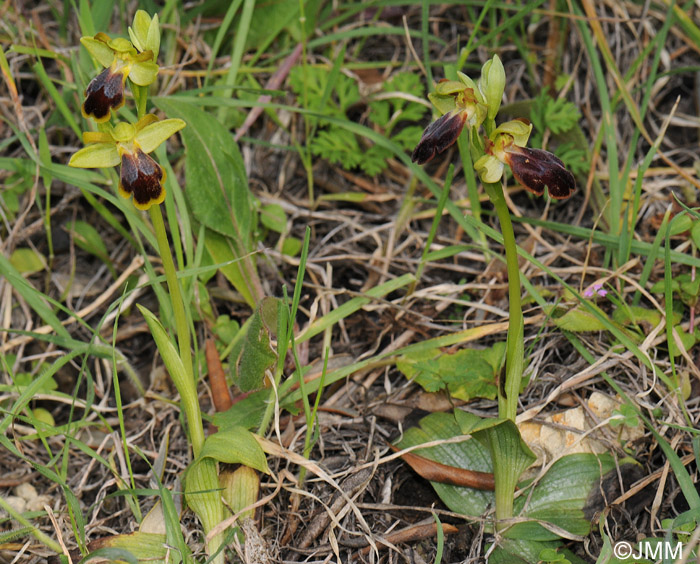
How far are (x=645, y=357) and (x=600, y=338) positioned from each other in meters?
0.21

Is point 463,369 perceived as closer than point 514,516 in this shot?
No

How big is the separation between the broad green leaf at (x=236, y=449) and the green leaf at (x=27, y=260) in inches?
47.5

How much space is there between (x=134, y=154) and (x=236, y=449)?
779 mm

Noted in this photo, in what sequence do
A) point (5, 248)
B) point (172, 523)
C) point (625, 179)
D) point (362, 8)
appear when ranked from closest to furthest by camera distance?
point (172, 523) → point (625, 179) → point (5, 248) → point (362, 8)

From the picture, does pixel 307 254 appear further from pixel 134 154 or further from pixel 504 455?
pixel 504 455

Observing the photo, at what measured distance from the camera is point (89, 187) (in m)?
2.24

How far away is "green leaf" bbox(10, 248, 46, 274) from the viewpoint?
2.66 metres

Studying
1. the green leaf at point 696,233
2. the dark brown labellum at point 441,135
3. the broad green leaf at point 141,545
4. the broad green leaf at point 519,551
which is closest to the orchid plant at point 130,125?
the broad green leaf at point 141,545

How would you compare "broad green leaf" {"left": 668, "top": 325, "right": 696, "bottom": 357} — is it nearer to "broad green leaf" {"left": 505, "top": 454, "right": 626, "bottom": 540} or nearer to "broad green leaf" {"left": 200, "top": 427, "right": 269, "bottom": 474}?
"broad green leaf" {"left": 505, "top": 454, "right": 626, "bottom": 540}

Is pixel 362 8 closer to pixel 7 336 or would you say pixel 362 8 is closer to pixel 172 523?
pixel 7 336

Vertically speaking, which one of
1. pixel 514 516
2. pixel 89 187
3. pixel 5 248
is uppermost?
pixel 89 187

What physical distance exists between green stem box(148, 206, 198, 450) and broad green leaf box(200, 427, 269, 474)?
4cm

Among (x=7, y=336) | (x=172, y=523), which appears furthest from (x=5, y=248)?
(x=172, y=523)

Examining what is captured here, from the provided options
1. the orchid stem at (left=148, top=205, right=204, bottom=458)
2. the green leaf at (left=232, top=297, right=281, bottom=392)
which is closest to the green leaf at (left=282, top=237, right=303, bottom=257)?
the green leaf at (left=232, top=297, right=281, bottom=392)
